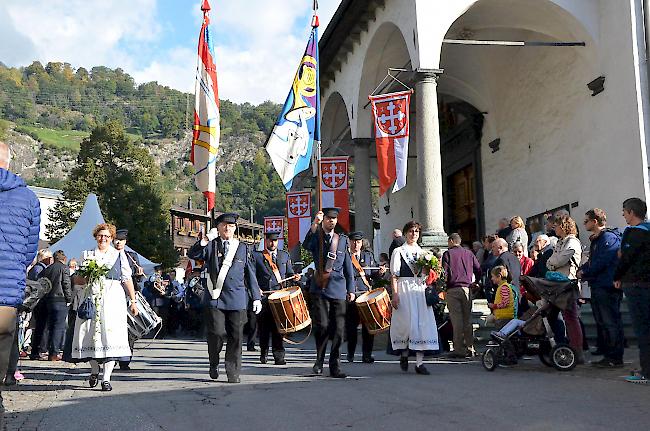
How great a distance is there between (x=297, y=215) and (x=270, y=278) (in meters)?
10.4

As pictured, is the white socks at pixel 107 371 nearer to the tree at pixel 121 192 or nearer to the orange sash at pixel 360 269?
the orange sash at pixel 360 269

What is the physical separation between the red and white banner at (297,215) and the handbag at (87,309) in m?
13.4

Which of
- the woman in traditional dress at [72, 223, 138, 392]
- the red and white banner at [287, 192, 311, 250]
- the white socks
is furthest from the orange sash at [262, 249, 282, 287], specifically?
the red and white banner at [287, 192, 311, 250]

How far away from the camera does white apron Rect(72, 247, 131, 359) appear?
27.0 feet

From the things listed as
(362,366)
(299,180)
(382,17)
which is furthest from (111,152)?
(362,366)

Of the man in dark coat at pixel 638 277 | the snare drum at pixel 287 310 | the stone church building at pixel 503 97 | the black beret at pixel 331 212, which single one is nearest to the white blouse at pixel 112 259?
the snare drum at pixel 287 310

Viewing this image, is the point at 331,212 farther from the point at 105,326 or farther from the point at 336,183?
the point at 336,183

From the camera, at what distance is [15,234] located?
4.99 metres

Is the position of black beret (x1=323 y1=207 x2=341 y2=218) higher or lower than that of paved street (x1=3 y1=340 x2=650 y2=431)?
higher

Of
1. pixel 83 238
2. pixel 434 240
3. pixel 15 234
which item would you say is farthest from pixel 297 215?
pixel 15 234

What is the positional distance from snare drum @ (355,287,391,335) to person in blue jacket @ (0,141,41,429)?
5371mm

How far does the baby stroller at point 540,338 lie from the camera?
8711 mm

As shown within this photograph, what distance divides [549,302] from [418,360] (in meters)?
1.80

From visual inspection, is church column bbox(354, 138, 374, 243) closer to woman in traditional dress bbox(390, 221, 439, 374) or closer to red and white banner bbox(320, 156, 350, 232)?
red and white banner bbox(320, 156, 350, 232)
